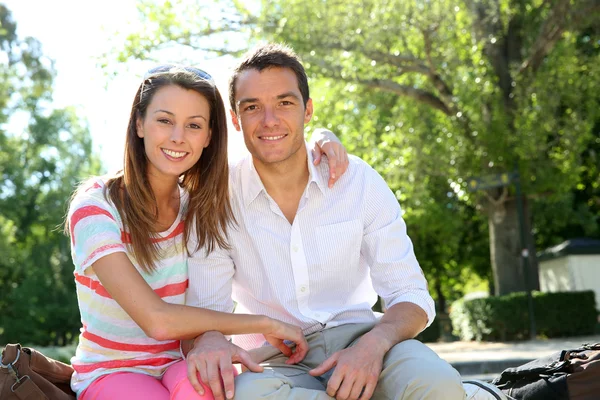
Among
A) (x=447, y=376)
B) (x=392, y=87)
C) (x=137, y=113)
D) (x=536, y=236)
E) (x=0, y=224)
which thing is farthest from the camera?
(x=0, y=224)

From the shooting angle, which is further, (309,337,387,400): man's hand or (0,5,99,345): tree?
(0,5,99,345): tree

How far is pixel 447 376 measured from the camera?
2.78m

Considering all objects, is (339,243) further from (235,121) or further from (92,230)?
(92,230)

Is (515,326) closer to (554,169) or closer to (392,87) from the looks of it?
(554,169)

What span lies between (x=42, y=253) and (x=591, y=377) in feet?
121

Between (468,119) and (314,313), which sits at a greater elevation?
(468,119)

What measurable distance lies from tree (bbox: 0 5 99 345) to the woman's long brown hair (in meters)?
32.1

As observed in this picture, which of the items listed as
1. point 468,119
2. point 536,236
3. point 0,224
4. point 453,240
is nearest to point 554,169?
point 468,119

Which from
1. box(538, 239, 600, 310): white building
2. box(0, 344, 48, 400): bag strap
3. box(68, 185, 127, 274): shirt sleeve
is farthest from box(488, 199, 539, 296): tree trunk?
box(0, 344, 48, 400): bag strap

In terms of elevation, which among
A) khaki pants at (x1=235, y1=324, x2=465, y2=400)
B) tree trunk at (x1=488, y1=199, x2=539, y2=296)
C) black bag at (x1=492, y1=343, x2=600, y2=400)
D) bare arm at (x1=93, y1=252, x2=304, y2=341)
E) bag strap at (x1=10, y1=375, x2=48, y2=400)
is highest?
bare arm at (x1=93, y1=252, x2=304, y2=341)

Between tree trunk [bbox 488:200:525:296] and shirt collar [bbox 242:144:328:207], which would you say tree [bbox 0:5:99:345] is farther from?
shirt collar [bbox 242:144:328:207]

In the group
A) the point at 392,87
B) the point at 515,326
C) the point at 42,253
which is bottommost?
the point at 515,326

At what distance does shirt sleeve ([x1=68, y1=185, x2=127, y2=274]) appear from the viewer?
3.11m

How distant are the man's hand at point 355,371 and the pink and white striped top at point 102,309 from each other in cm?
76
